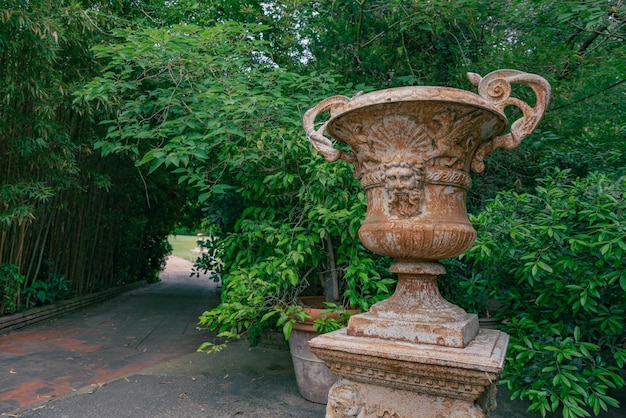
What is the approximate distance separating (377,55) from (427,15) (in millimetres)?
556

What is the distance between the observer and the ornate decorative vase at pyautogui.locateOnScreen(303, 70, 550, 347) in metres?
1.51

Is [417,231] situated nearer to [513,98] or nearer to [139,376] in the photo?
[513,98]

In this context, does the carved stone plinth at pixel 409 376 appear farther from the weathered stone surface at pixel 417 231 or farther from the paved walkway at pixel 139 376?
the paved walkway at pixel 139 376

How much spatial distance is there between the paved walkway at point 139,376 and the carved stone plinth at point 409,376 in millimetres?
1229

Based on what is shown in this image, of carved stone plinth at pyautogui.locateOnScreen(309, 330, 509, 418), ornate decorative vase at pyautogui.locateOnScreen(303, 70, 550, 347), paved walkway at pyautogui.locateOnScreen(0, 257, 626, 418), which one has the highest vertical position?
ornate decorative vase at pyautogui.locateOnScreen(303, 70, 550, 347)

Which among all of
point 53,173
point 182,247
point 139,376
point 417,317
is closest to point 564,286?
point 417,317

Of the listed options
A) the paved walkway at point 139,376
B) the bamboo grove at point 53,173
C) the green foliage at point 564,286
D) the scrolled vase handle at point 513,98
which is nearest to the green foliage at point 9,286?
the bamboo grove at point 53,173

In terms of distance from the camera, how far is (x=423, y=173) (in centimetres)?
157

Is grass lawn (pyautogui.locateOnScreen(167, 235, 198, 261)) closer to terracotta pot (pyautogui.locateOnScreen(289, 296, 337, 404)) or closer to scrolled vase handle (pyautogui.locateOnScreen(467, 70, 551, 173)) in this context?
terracotta pot (pyautogui.locateOnScreen(289, 296, 337, 404))

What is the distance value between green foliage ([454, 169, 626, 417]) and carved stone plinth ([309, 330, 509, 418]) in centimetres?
59

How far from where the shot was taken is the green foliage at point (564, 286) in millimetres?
1973

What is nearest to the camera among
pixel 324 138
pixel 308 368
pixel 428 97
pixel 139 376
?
pixel 428 97

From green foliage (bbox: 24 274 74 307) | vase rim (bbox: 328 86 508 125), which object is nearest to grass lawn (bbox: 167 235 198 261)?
green foliage (bbox: 24 274 74 307)

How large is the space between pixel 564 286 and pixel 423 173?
111 centimetres
